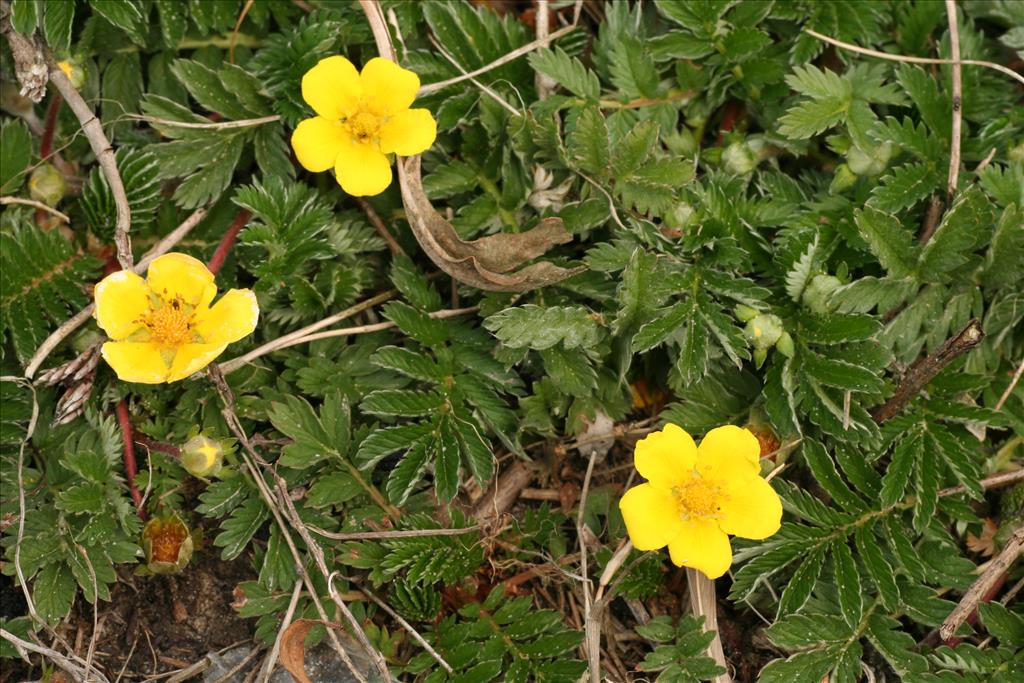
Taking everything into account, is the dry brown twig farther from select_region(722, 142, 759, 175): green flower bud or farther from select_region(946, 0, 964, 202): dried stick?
select_region(946, 0, 964, 202): dried stick

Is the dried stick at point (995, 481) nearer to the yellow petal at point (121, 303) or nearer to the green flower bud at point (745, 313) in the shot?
the green flower bud at point (745, 313)

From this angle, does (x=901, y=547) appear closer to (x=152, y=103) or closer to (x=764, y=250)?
(x=764, y=250)

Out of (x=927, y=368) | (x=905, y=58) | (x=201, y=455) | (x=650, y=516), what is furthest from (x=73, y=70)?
(x=927, y=368)

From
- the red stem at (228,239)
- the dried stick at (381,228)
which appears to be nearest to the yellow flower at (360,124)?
the dried stick at (381,228)

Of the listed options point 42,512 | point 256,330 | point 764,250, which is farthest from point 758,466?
point 42,512

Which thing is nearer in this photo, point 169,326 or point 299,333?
point 169,326

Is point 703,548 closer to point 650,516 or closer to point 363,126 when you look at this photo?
point 650,516

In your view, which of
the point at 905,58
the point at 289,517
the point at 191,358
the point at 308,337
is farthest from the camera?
the point at 905,58
